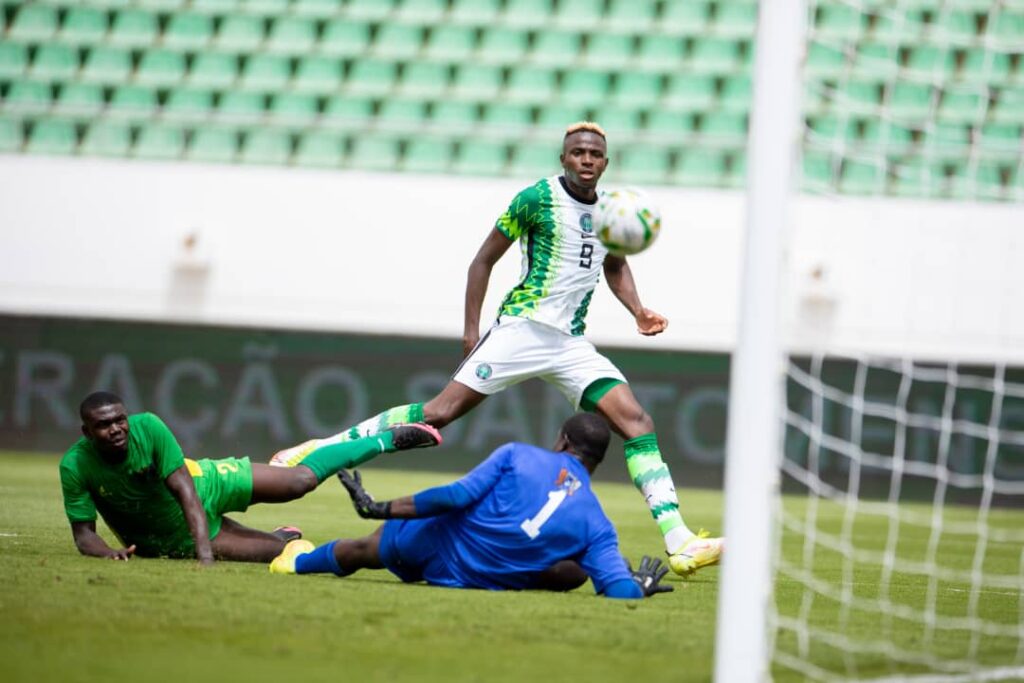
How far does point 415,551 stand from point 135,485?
1317 millimetres

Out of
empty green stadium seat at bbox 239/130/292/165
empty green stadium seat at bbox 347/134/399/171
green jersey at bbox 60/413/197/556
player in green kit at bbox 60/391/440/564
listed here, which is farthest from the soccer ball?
empty green stadium seat at bbox 239/130/292/165

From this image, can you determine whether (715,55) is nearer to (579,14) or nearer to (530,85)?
(579,14)

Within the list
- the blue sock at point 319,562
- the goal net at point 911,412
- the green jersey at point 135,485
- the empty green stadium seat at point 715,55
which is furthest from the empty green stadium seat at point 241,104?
the blue sock at point 319,562

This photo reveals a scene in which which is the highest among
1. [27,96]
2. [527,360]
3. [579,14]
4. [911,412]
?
[579,14]

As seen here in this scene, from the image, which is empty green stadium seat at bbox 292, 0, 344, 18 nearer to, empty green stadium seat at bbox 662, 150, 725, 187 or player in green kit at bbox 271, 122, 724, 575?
empty green stadium seat at bbox 662, 150, 725, 187

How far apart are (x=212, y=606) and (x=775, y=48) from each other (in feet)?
Result: 8.71

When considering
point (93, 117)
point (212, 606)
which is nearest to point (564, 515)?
point (212, 606)

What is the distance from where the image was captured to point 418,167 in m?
17.3

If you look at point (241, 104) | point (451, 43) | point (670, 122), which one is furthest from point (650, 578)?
point (451, 43)

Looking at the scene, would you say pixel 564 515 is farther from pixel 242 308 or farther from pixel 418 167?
pixel 418 167

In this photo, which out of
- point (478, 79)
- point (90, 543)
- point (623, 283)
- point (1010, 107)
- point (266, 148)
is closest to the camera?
point (90, 543)

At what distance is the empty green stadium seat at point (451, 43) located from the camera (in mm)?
17953

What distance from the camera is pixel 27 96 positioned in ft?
57.1

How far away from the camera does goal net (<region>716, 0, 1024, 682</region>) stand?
5840 mm
